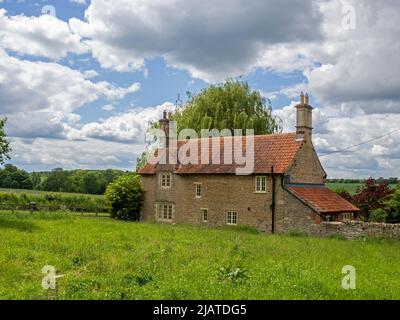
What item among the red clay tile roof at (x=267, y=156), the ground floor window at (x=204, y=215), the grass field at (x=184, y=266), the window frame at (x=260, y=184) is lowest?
the grass field at (x=184, y=266)

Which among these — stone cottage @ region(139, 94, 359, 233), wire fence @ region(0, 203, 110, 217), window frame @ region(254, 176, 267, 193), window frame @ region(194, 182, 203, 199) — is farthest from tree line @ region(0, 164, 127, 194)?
window frame @ region(254, 176, 267, 193)

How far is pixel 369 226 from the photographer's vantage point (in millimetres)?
30188

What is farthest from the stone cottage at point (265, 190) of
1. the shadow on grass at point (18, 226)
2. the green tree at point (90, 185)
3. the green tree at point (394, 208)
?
the green tree at point (90, 185)

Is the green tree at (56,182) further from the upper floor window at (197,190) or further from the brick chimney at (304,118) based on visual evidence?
the brick chimney at (304,118)

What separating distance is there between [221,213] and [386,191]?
18067mm

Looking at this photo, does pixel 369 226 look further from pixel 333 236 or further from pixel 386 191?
pixel 386 191

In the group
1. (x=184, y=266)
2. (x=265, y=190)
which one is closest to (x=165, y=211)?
(x=265, y=190)

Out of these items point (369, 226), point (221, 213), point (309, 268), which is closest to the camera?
point (309, 268)

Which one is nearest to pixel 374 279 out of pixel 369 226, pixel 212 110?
pixel 369 226

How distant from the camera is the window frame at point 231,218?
1475 inches

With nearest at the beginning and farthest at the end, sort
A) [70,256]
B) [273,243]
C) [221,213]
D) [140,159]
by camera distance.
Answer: [70,256], [273,243], [221,213], [140,159]

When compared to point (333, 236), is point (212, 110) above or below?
above

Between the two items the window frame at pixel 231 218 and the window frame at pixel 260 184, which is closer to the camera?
the window frame at pixel 260 184

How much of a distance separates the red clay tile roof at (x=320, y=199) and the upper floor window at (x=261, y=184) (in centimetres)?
199
